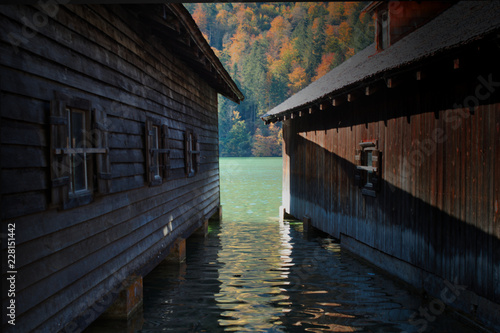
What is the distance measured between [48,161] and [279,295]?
5.19 m

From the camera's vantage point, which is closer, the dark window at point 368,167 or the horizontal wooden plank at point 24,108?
the horizontal wooden plank at point 24,108

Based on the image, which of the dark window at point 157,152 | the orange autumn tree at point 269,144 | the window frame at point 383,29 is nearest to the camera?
the dark window at point 157,152

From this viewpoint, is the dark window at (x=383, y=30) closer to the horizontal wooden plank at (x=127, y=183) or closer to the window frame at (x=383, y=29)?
the window frame at (x=383, y=29)

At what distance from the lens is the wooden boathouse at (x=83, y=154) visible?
3.86 metres

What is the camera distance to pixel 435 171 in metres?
7.25

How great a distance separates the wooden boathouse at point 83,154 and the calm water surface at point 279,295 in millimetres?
787

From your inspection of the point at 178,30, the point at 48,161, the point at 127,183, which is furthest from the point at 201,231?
the point at 48,161

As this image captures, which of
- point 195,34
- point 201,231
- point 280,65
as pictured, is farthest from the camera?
point 280,65

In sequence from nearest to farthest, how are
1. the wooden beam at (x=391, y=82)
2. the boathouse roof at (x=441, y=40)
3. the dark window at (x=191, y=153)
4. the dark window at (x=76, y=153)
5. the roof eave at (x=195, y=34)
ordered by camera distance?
the dark window at (x=76, y=153) → the boathouse roof at (x=441, y=40) → the roof eave at (x=195, y=34) → the wooden beam at (x=391, y=82) → the dark window at (x=191, y=153)

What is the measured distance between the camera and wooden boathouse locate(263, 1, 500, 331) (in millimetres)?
5871

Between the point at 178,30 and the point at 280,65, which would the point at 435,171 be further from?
the point at 280,65

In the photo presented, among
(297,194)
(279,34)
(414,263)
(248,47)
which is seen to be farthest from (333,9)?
(414,263)

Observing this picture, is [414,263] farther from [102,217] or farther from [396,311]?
[102,217]

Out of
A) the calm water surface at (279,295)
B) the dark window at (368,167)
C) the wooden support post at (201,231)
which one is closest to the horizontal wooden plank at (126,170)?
the calm water surface at (279,295)
